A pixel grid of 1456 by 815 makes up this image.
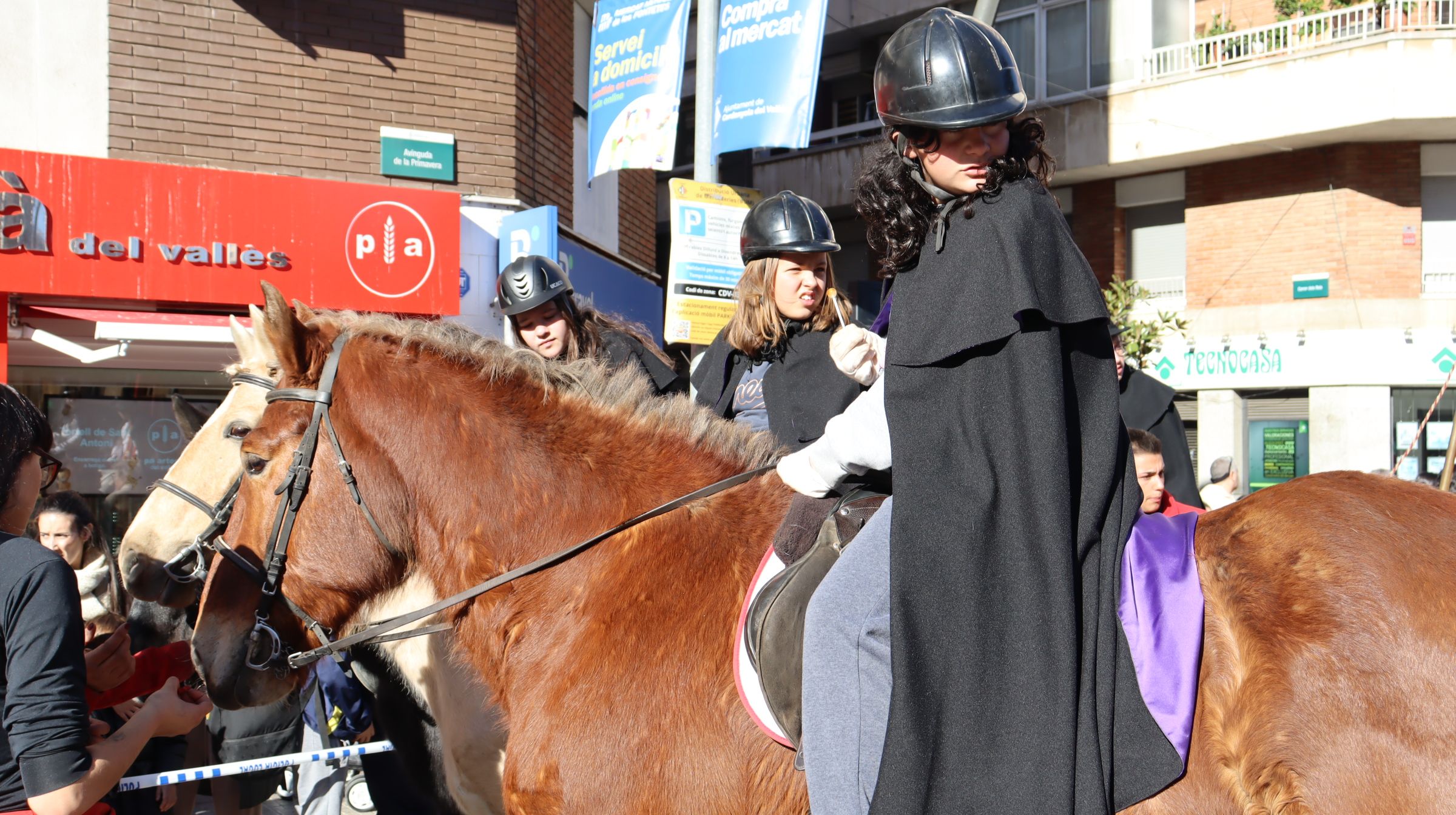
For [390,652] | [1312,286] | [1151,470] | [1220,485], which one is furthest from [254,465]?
[1312,286]

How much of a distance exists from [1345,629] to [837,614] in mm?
961

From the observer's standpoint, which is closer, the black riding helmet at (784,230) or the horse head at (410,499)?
the horse head at (410,499)

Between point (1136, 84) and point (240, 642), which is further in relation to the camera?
point (1136, 84)

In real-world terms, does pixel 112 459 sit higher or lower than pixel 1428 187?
lower

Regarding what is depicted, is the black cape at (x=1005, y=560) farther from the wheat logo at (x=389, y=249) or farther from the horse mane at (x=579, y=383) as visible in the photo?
the wheat logo at (x=389, y=249)

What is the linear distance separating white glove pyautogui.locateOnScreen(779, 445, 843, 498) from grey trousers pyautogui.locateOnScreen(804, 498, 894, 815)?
25 cm

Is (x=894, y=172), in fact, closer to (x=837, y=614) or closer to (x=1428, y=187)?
(x=837, y=614)

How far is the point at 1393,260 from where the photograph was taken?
1884 cm

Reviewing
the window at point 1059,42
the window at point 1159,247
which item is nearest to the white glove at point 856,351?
the window at point 1159,247

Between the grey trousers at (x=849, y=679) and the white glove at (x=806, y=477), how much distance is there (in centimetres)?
25

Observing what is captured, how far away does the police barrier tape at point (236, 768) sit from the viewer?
4.11 meters

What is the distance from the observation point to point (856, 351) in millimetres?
2426

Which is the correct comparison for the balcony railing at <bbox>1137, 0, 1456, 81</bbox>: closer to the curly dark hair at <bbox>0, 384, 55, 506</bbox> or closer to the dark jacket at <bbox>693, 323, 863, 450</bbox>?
the dark jacket at <bbox>693, 323, 863, 450</bbox>

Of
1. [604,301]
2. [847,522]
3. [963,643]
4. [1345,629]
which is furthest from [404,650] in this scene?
[604,301]
